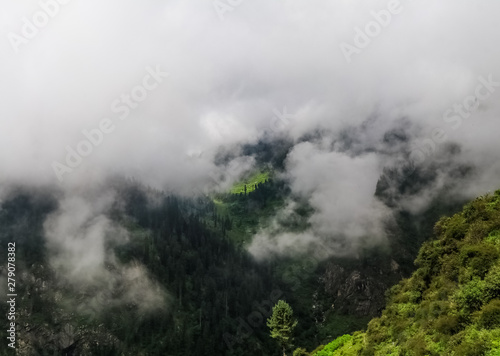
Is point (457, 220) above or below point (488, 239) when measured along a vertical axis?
above

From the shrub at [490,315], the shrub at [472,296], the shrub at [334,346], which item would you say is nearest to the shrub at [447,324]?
the shrub at [472,296]

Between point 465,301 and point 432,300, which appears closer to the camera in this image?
point 465,301

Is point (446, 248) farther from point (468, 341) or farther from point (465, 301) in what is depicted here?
point (468, 341)

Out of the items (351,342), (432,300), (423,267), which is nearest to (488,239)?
(432,300)

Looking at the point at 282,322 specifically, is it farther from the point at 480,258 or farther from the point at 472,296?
the point at 472,296

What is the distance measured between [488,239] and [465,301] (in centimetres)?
1152

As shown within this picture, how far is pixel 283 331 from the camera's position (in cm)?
9994

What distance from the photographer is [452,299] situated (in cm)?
4084

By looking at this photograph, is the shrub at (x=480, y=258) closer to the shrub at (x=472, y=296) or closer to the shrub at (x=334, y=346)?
the shrub at (x=472, y=296)

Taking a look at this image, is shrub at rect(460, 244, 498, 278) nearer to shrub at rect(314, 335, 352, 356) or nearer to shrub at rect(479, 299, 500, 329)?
shrub at rect(479, 299, 500, 329)

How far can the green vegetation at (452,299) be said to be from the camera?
33500 mm

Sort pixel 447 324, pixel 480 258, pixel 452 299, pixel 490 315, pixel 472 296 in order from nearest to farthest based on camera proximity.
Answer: pixel 490 315 < pixel 472 296 < pixel 447 324 < pixel 480 258 < pixel 452 299

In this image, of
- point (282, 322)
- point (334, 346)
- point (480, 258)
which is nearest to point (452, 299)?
point (480, 258)

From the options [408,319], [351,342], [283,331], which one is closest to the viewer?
[408,319]
